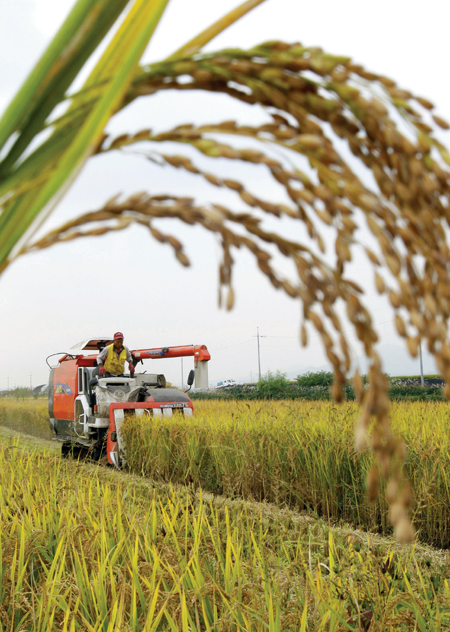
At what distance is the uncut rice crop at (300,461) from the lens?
555 centimetres

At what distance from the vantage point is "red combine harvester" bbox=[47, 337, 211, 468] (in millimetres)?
9531

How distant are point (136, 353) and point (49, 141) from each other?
10778 mm

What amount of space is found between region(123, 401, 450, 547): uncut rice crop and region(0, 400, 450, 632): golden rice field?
0.03 metres

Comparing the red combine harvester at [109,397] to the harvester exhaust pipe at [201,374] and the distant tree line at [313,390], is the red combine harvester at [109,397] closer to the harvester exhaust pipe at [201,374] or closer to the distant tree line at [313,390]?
the harvester exhaust pipe at [201,374]

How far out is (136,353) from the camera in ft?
37.7

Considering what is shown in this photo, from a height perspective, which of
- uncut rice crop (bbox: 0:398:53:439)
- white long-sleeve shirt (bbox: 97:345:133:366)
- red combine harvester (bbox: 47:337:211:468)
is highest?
white long-sleeve shirt (bbox: 97:345:133:366)

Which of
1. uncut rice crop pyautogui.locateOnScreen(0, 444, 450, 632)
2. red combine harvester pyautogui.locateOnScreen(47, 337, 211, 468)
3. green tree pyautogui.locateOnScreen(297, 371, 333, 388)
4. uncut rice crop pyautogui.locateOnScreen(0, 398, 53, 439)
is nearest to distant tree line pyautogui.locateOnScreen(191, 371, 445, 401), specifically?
green tree pyautogui.locateOnScreen(297, 371, 333, 388)

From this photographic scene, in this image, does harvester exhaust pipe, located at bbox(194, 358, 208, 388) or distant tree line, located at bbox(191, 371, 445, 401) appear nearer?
harvester exhaust pipe, located at bbox(194, 358, 208, 388)

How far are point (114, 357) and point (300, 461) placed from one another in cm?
519

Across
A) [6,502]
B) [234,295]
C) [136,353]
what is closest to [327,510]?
[6,502]

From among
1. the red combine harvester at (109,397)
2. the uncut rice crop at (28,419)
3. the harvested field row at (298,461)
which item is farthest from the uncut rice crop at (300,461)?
the uncut rice crop at (28,419)

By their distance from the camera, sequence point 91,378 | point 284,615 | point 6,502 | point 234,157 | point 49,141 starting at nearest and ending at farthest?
point 234,157, point 49,141, point 284,615, point 6,502, point 91,378

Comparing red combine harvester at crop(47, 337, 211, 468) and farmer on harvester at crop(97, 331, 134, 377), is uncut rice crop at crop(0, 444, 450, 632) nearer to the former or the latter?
red combine harvester at crop(47, 337, 211, 468)

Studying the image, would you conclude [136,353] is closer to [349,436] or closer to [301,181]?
[349,436]
